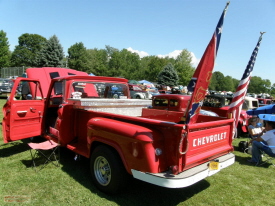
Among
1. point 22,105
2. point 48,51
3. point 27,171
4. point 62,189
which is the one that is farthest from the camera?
point 48,51

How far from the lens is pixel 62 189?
11.3 ft

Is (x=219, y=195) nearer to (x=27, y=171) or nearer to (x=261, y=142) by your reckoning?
(x=261, y=142)

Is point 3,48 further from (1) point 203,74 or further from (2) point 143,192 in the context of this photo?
(1) point 203,74

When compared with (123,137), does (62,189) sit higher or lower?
lower

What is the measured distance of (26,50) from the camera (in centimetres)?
6253

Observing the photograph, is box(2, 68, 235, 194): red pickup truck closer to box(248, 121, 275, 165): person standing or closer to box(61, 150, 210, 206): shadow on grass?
box(61, 150, 210, 206): shadow on grass

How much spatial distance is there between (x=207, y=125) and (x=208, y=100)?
6.24 meters

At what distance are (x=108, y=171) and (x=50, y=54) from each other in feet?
106

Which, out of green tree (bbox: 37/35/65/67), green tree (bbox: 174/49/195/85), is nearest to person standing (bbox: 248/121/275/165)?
green tree (bbox: 37/35/65/67)

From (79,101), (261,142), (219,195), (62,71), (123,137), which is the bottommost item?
(219,195)

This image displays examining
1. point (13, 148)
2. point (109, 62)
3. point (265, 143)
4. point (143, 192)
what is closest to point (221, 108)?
point (265, 143)

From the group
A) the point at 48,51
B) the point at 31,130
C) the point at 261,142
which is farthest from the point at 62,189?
the point at 48,51

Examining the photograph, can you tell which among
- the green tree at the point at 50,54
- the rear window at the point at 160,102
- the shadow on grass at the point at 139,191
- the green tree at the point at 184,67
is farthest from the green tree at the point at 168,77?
the shadow on grass at the point at 139,191

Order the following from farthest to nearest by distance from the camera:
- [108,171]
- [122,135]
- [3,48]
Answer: [3,48]
[108,171]
[122,135]
